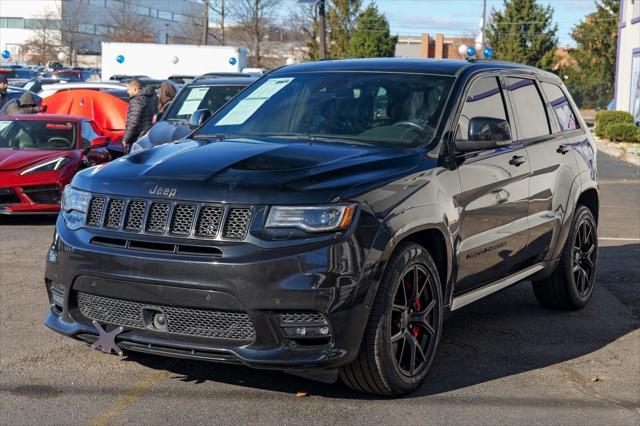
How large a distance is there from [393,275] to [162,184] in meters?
1.23

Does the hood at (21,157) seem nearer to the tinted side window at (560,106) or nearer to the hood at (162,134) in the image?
the hood at (162,134)

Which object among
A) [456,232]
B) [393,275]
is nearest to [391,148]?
[456,232]

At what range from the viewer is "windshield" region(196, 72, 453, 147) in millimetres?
5855

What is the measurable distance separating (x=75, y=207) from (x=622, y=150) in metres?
21.8

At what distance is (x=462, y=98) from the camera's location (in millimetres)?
6043

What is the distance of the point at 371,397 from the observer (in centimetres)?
526

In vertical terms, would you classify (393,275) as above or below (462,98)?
below

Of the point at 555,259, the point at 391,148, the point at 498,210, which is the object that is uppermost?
the point at 391,148

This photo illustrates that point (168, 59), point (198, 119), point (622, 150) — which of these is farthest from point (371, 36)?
point (198, 119)

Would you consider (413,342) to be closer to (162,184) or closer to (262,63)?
(162,184)

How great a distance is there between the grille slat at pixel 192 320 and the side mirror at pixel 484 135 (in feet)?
5.91

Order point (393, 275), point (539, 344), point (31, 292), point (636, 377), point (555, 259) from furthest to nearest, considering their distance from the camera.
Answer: point (31, 292) → point (555, 259) → point (539, 344) → point (636, 377) → point (393, 275)

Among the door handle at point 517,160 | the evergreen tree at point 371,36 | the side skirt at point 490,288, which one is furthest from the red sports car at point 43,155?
the evergreen tree at point 371,36

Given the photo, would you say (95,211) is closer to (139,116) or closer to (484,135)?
(484,135)
